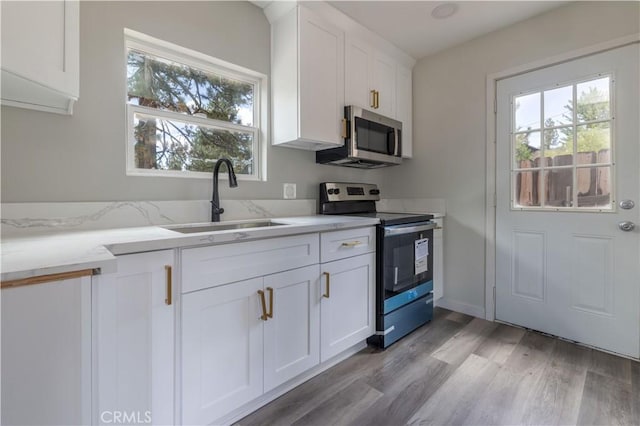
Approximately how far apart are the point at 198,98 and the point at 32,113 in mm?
826

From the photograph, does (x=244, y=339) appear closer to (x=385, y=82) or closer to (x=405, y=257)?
(x=405, y=257)

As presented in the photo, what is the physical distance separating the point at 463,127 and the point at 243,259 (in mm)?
2271

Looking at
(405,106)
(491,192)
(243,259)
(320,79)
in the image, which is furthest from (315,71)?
(491,192)

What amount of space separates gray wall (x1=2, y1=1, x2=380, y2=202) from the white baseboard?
2.13 meters

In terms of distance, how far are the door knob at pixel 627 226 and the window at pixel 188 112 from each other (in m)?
2.41

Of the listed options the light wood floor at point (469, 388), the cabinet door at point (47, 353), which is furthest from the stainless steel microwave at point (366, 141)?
the cabinet door at point (47, 353)

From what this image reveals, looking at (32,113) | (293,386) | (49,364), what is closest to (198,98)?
(32,113)

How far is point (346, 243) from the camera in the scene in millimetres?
1788

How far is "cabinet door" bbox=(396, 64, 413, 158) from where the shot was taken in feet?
9.06

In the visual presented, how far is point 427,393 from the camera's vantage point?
5.11 ft

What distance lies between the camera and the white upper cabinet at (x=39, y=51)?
35.9 inches

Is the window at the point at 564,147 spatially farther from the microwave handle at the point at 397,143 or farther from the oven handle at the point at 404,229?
the microwave handle at the point at 397,143

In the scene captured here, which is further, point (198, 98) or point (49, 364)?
point (198, 98)

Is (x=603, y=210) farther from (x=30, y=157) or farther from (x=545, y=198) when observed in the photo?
(x=30, y=157)
